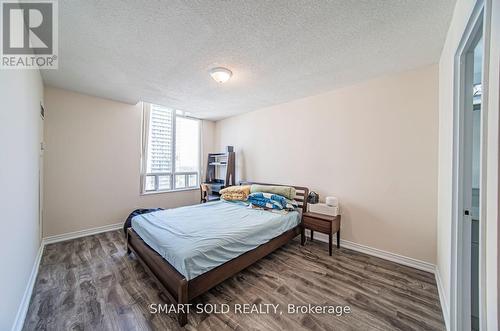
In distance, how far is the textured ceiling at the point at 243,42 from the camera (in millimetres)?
1513

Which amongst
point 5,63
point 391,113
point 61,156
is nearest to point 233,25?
point 5,63

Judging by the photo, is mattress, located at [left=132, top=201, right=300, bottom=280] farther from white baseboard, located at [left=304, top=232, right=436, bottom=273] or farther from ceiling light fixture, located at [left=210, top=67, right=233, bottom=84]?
ceiling light fixture, located at [left=210, top=67, right=233, bottom=84]

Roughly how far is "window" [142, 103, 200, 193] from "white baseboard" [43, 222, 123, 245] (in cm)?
89

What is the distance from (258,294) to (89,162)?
3699 millimetres

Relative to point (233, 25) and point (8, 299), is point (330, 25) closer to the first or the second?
point (233, 25)

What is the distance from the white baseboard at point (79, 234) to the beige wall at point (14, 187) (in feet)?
4.35

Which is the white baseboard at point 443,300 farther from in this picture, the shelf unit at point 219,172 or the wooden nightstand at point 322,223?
the shelf unit at point 219,172

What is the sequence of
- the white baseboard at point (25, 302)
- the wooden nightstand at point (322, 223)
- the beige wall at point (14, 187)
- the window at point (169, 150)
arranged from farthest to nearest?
the window at point (169, 150) < the wooden nightstand at point (322, 223) < the white baseboard at point (25, 302) < the beige wall at point (14, 187)

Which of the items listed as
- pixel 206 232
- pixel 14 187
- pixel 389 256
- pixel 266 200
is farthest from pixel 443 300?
pixel 14 187

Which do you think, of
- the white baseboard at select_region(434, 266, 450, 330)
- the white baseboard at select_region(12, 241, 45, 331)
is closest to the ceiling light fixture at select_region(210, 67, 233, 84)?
the white baseboard at select_region(12, 241, 45, 331)

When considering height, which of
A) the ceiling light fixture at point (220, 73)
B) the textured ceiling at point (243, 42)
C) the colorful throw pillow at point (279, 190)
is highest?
the textured ceiling at point (243, 42)

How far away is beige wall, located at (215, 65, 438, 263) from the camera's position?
7.68ft

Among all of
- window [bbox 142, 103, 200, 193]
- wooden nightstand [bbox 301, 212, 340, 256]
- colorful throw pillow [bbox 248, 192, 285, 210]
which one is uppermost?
window [bbox 142, 103, 200, 193]

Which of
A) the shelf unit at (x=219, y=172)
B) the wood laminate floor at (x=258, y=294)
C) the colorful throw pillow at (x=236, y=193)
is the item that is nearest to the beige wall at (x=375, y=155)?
the wood laminate floor at (x=258, y=294)
